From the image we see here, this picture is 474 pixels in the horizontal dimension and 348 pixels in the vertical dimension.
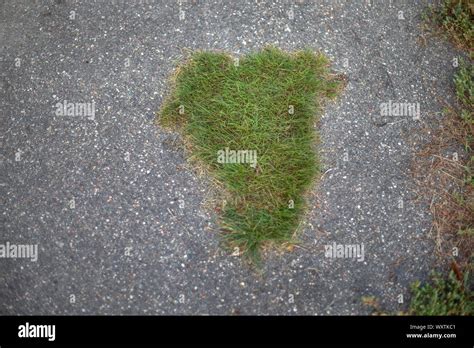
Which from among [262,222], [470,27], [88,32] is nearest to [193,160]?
[262,222]

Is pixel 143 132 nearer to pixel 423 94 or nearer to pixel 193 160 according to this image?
pixel 193 160

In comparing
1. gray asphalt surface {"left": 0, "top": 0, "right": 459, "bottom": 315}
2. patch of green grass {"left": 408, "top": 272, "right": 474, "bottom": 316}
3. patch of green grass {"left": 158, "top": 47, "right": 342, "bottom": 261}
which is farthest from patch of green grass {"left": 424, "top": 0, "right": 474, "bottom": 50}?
patch of green grass {"left": 408, "top": 272, "right": 474, "bottom": 316}

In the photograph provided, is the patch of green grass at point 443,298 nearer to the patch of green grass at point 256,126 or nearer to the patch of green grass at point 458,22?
the patch of green grass at point 256,126

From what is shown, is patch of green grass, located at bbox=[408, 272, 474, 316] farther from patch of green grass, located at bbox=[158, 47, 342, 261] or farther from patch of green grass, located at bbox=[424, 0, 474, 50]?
patch of green grass, located at bbox=[424, 0, 474, 50]

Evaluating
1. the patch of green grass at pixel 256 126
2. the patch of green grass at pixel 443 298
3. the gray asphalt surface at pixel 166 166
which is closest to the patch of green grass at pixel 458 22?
the gray asphalt surface at pixel 166 166
